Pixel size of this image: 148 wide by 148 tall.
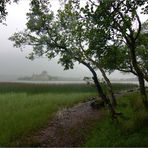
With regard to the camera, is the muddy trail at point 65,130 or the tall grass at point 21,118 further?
the tall grass at point 21,118

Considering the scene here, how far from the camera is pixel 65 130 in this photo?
24.9 meters

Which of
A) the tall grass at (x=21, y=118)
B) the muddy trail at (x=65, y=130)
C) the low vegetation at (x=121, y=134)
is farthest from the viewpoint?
the tall grass at (x=21, y=118)

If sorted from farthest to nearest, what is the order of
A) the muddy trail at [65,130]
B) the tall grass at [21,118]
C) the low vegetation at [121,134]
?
the tall grass at [21,118] < the muddy trail at [65,130] < the low vegetation at [121,134]

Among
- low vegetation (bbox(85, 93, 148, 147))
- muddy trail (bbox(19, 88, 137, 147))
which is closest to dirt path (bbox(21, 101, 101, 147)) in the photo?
muddy trail (bbox(19, 88, 137, 147))

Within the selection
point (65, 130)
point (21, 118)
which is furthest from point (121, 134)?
point (21, 118)

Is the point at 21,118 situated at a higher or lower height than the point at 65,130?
higher

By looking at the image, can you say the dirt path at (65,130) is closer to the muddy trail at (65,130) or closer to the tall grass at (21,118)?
the muddy trail at (65,130)

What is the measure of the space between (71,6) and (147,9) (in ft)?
36.4

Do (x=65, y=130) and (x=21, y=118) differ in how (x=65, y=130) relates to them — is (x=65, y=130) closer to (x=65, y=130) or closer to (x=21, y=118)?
(x=65, y=130)

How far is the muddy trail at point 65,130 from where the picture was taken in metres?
21.7

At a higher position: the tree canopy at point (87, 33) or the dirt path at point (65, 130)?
the tree canopy at point (87, 33)

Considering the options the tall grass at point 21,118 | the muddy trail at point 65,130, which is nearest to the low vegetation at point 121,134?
the muddy trail at point 65,130

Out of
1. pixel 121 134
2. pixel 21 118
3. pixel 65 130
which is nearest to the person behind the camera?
pixel 121 134

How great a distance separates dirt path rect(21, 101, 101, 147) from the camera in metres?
21.8
